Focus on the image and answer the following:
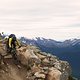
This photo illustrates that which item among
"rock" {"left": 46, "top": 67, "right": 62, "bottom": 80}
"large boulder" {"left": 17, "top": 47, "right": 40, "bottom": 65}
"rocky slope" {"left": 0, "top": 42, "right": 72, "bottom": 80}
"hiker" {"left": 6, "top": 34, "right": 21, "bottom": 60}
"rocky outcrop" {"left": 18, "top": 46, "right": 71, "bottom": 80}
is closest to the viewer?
"rock" {"left": 46, "top": 67, "right": 62, "bottom": 80}

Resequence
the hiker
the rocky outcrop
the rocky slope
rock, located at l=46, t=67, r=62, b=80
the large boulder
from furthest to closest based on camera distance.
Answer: the large boulder → the hiker → the rocky slope → the rocky outcrop → rock, located at l=46, t=67, r=62, b=80

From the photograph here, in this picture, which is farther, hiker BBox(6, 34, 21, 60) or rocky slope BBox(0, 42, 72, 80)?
hiker BBox(6, 34, 21, 60)

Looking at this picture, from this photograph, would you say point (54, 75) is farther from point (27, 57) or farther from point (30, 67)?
point (27, 57)

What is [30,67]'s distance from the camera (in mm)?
68188

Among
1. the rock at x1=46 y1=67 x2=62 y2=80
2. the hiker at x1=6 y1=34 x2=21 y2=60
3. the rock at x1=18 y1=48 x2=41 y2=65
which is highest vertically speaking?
the hiker at x1=6 y1=34 x2=21 y2=60

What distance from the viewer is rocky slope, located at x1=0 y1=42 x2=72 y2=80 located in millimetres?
65688

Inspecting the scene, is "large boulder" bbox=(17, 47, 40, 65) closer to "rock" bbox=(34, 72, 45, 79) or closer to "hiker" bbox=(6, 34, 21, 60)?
"hiker" bbox=(6, 34, 21, 60)

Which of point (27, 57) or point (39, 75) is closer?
point (39, 75)

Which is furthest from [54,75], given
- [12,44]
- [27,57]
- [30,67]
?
[12,44]

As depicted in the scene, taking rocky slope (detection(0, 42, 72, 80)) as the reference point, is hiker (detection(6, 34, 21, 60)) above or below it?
above

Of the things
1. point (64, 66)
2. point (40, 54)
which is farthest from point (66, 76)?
point (40, 54)

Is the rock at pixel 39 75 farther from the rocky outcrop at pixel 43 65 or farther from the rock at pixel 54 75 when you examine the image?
the rock at pixel 54 75

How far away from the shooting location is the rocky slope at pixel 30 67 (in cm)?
6569

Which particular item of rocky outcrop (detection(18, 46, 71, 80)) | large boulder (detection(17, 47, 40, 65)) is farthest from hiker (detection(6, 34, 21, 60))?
rocky outcrop (detection(18, 46, 71, 80))
